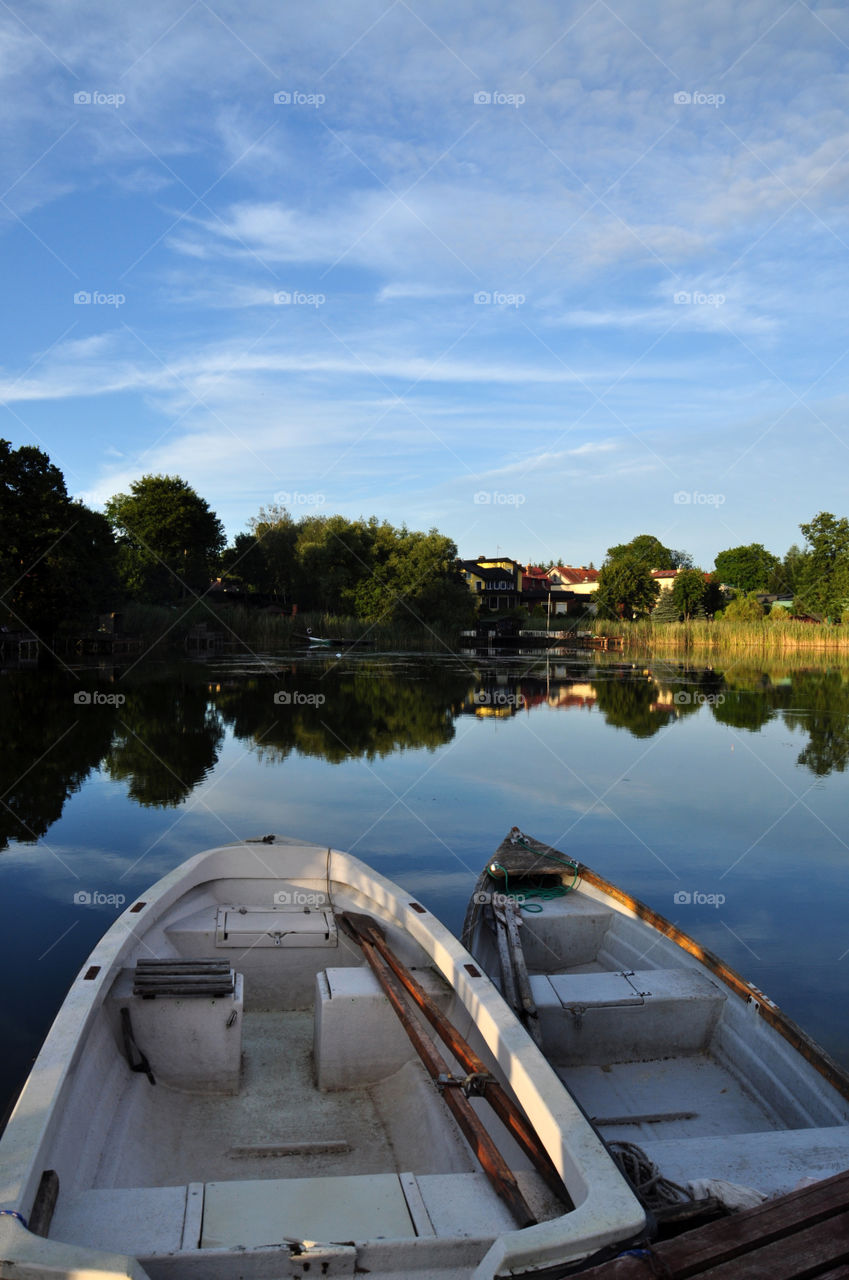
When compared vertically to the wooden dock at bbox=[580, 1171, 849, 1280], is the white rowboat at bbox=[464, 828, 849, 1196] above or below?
below

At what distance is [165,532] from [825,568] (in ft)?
151

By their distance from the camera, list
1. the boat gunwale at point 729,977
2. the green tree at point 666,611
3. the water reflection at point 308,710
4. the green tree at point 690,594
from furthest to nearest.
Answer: the green tree at point 666,611, the green tree at point 690,594, the water reflection at point 308,710, the boat gunwale at point 729,977

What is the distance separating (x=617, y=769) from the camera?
645 inches

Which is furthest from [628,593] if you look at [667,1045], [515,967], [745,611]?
[667,1045]

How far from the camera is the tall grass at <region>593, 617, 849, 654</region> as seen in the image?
48500 millimetres

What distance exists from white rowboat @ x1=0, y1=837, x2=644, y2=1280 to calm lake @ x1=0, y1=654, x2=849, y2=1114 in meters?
1.21

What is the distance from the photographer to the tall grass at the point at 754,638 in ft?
159

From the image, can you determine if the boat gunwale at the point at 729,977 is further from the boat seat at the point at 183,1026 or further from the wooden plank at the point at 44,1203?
the wooden plank at the point at 44,1203

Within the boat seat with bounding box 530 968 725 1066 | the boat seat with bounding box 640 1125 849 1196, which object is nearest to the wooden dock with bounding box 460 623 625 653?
the boat seat with bounding box 530 968 725 1066

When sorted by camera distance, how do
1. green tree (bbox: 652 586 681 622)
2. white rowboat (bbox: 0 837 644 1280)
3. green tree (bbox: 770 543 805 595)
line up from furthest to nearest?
1. green tree (bbox: 770 543 805 595)
2. green tree (bbox: 652 586 681 622)
3. white rowboat (bbox: 0 837 644 1280)

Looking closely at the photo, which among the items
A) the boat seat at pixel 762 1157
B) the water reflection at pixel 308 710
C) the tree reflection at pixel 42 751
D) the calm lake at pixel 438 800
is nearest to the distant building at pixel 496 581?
the water reflection at pixel 308 710

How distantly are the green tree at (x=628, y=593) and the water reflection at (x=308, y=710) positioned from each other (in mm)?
25086

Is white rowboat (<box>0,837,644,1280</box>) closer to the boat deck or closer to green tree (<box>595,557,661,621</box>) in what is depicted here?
the boat deck

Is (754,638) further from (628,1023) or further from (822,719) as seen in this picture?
(628,1023)
